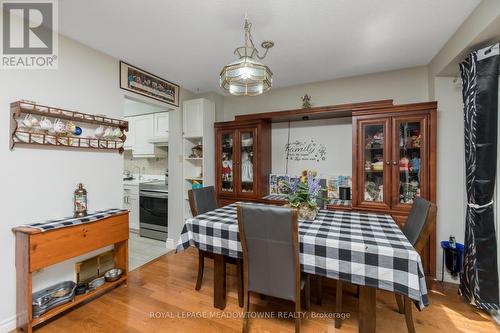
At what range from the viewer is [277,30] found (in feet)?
6.35

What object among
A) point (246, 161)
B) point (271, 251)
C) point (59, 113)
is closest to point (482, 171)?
point (271, 251)

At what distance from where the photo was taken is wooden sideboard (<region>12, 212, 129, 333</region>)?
5.40 ft

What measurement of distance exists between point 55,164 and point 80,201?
1.24ft

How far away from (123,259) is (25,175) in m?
1.15

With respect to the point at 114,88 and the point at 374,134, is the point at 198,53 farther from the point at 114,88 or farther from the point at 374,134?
the point at 374,134

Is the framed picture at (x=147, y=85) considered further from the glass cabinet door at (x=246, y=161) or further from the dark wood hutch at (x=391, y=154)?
the dark wood hutch at (x=391, y=154)

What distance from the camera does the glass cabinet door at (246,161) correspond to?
129 inches

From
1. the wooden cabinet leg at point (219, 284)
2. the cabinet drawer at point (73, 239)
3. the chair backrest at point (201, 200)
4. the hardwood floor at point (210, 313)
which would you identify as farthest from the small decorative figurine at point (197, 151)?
the wooden cabinet leg at point (219, 284)

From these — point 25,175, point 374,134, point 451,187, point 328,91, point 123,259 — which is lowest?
point 123,259

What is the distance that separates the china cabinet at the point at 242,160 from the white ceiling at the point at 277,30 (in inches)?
35.1

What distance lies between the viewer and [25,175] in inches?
71.5

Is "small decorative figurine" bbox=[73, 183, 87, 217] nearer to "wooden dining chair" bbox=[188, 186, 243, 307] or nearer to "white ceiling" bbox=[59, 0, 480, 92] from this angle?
"wooden dining chair" bbox=[188, 186, 243, 307]

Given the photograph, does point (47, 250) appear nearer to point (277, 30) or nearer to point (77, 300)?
point (77, 300)

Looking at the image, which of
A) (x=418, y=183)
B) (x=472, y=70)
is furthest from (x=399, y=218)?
(x=472, y=70)
